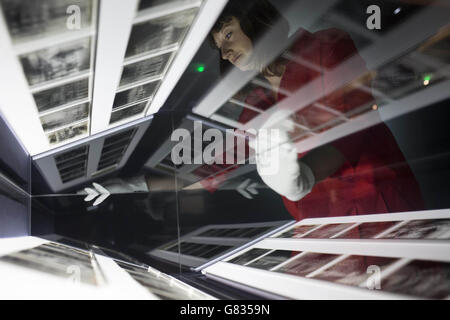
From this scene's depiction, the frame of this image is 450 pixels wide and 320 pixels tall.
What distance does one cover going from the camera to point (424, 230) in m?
1.44

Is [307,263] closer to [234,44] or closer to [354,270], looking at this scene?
[354,270]

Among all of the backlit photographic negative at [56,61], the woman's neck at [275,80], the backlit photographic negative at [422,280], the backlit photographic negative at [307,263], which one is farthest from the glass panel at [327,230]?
the backlit photographic negative at [56,61]

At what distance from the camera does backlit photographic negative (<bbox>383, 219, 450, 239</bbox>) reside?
137 cm

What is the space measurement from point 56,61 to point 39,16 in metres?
0.17

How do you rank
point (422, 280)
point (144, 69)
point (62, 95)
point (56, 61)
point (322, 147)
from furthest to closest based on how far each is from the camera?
point (322, 147), point (144, 69), point (62, 95), point (56, 61), point (422, 280)

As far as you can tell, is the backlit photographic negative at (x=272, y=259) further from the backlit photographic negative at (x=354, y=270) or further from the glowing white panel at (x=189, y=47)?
the glowing white panel at (x=189, y=47)

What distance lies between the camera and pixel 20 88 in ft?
4.22

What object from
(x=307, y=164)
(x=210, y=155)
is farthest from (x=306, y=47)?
(x=210, y=155)

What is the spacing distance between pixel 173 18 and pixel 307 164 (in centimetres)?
95

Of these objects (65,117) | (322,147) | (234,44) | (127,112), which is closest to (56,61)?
(65,117)

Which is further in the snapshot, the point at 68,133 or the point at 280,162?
the point at 280,162

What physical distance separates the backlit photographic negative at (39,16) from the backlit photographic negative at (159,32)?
0.20m

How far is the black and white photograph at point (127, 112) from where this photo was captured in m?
1.61

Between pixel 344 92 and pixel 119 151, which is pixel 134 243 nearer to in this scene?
pixel 119 151
